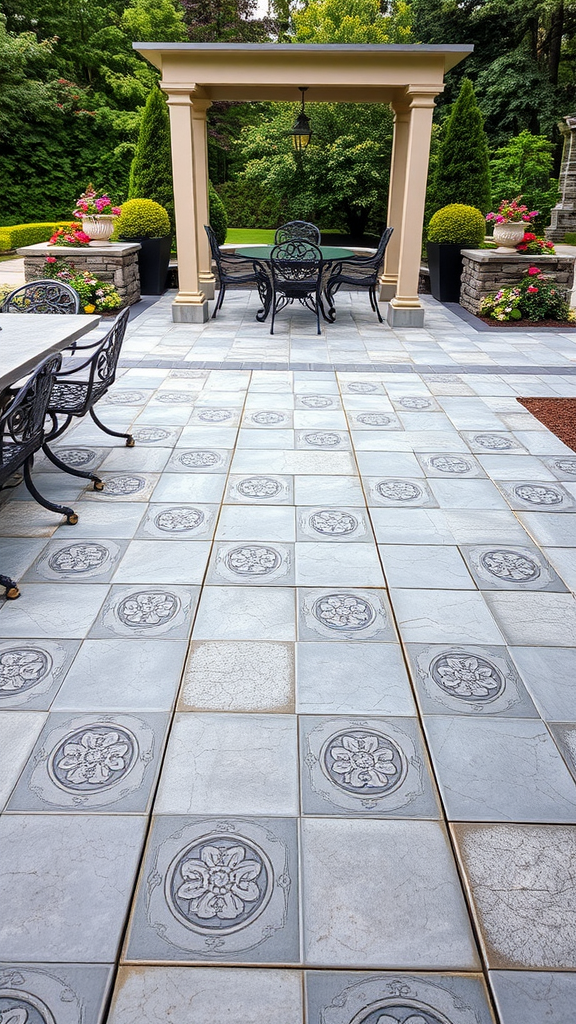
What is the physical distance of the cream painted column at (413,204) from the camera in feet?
25.7

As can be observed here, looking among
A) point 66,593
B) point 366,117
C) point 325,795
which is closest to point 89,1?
point 366,117

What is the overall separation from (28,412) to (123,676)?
4.22 ft

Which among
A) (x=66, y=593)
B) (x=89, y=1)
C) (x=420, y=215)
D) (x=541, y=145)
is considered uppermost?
(x=89, y=1)

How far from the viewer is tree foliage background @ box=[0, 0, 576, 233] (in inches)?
604

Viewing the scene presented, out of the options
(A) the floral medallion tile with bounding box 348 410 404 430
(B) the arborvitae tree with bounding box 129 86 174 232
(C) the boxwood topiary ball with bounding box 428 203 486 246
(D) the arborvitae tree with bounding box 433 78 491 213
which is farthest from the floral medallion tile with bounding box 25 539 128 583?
(D) the arborvitae tree with bounding box 433 78 491 213

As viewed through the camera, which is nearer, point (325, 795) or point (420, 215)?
point (325, 795)

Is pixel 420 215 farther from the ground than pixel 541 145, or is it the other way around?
pixel 541 145

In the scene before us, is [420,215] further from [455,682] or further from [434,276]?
[455,682]

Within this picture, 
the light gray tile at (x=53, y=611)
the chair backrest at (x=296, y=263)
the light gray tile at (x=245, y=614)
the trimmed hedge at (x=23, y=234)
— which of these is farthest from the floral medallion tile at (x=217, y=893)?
the trimmed hedge at (x=23, y=234)

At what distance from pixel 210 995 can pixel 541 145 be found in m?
17.2

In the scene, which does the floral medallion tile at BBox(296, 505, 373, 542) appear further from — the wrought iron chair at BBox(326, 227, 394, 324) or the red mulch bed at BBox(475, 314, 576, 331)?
the red mulch bed at BBox(475, 314, 576, 331)

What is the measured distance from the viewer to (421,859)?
176 centimetres

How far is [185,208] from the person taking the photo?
8164 millimetres

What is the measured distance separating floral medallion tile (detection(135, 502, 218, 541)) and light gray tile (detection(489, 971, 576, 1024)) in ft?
7.38
